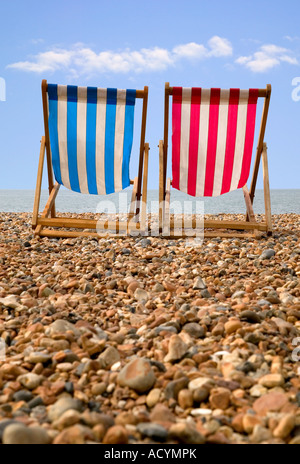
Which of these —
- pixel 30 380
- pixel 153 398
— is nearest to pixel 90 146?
pixel 30 380

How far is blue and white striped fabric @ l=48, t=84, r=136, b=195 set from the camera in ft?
15.0

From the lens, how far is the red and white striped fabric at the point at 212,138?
4.52 m

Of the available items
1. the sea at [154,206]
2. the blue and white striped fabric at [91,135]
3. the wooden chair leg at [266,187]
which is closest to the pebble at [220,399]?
the wooden chair leg at [266,187]

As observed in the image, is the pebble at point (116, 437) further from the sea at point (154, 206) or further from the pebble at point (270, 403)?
the sea at point (154, 206)

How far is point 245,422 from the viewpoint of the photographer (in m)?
1.34

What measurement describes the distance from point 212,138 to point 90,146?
1.26 metres

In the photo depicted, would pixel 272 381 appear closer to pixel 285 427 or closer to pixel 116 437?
pixel 285 427

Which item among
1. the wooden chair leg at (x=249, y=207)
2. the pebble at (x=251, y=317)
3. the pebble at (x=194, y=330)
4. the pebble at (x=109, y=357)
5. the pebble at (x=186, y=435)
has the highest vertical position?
the wooden chair leg at (x=249, y=207)

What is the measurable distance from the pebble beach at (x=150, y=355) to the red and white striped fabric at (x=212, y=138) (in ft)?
5.50

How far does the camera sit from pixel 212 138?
467cm
